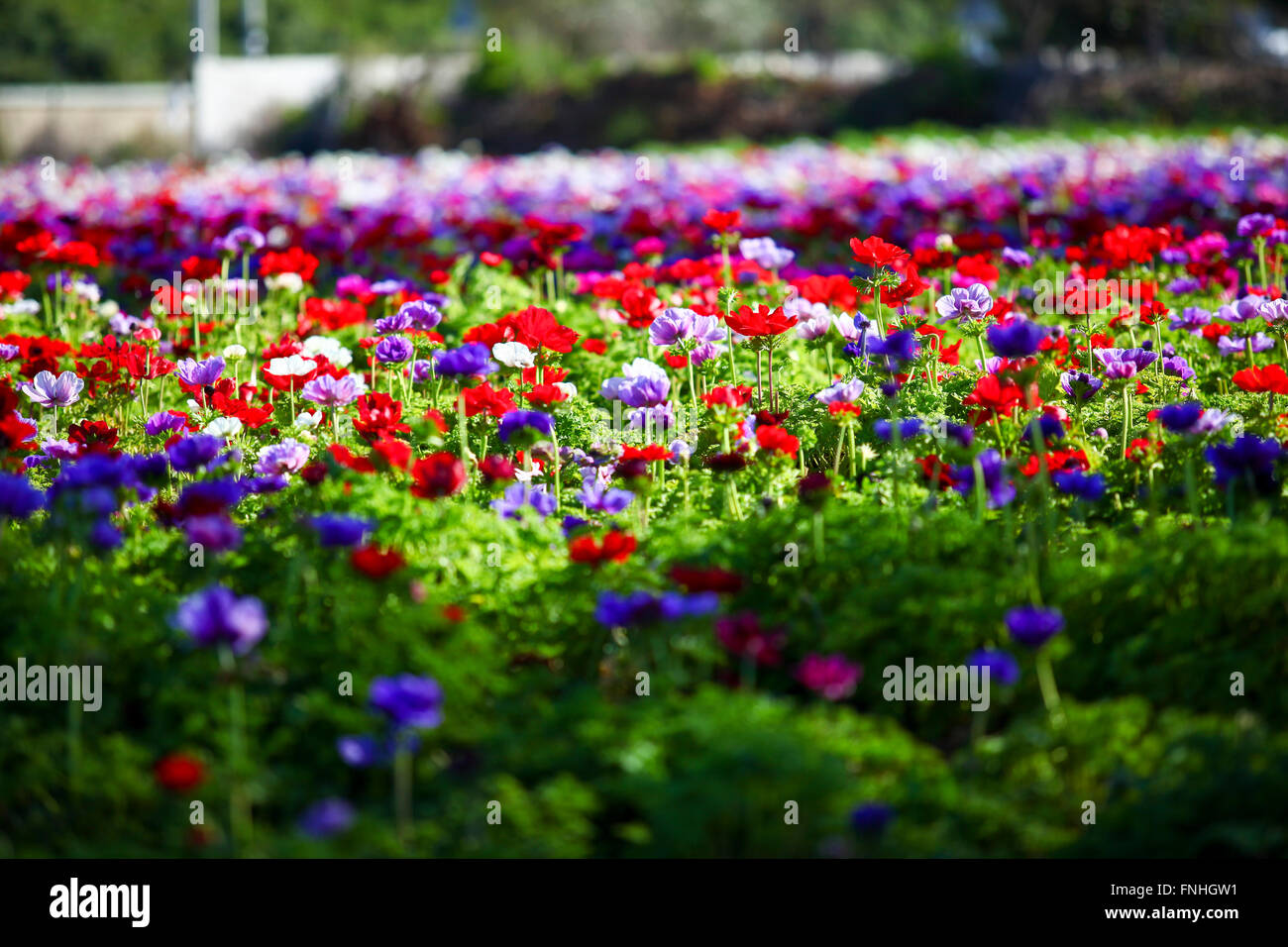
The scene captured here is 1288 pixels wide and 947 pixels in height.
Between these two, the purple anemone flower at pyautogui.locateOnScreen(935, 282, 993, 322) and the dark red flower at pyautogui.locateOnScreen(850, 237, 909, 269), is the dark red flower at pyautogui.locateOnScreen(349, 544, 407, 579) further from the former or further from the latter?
the purple anemone flower at pyautogui.locateOnScreen(935, 282, 993, 322)

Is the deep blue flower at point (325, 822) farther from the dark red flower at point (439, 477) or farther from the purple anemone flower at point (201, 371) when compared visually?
the purple anemone flower at point (201, 371)

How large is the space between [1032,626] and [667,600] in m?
0.64

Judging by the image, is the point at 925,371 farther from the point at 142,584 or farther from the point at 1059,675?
the point at 142,584

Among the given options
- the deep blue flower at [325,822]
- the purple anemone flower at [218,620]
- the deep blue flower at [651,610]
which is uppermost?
the purple anemone flower at [218,620]

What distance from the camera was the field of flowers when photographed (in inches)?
84.1

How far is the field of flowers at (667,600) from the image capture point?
214 centimetres

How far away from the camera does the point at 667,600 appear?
230 cm

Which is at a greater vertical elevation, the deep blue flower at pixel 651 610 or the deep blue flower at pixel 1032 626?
the deep blue flower at pixel 651 610

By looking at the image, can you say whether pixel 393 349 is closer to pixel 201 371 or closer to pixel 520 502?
pixel 201 371

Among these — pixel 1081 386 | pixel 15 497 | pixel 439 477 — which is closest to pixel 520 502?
Result: pixel 439 477

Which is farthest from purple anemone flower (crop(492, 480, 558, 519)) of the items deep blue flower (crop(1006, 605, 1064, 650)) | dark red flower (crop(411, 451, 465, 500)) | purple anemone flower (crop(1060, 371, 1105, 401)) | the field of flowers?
purple anemone flower (crop(1060, 371, 1105, 401))

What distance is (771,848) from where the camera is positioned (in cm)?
210

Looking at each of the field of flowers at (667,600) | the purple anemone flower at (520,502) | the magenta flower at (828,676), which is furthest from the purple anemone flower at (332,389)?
the magenta flower at (828,676)
